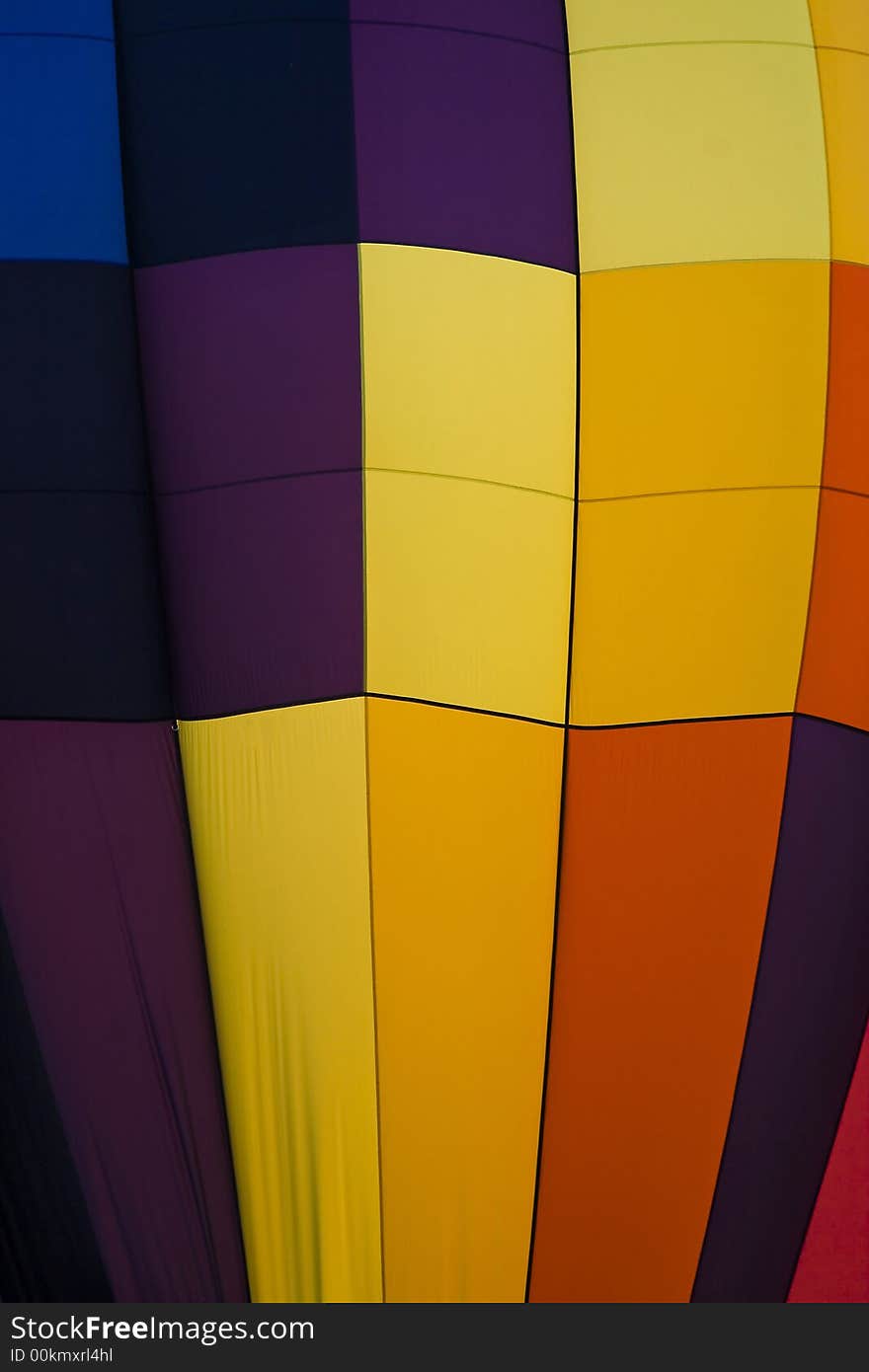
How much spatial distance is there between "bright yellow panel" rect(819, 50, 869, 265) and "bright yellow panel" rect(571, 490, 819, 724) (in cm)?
49

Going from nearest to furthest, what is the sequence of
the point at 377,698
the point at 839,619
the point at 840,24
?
the point at 377,698, the point at 839,619, the point at 840,24

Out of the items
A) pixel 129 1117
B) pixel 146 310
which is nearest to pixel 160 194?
pixel 146 310

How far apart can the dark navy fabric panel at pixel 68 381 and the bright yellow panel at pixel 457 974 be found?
62 centimetres

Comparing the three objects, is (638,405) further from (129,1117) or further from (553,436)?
(129,1117)

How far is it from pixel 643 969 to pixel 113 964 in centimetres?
89

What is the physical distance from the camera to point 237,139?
2910mm

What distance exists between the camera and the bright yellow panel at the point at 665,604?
9.44 feet

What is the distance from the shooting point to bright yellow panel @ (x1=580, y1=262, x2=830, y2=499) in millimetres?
2885

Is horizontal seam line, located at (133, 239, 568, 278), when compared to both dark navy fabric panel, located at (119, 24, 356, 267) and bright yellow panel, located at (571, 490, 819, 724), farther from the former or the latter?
bright yellow panel, located at (571, 490, 819, 724)

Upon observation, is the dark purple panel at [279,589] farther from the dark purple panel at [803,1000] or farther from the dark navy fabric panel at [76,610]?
the dark purple panel at [803,1000]

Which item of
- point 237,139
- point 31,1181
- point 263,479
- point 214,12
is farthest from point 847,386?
point 31,1181

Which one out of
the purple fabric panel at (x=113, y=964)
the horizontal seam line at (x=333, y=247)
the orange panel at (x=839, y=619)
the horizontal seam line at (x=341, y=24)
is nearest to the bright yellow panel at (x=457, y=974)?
the purple fabric panel at (x=113, y=964)

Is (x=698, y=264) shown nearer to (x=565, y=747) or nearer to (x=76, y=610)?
(x=565, y=747)

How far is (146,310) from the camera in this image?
2893 mm
